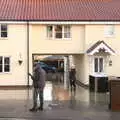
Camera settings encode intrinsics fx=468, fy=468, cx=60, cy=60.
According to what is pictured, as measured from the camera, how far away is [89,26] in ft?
124

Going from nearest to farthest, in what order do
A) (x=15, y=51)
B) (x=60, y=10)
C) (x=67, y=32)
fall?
(x=15, y=51) → (x=67, y=32) → (x=60, y=10)

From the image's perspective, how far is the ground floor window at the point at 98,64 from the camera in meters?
37.7

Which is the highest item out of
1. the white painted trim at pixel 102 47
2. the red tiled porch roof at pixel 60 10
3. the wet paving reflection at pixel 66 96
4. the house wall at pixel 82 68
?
the red tiled porch roof at pixel 60 10

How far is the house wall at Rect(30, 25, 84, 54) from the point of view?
37.8m

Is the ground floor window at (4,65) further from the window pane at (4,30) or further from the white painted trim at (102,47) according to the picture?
the white painted trim at (102,47)

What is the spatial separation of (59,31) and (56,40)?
3.04 ft

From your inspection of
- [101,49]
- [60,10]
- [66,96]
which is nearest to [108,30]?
[101,49]

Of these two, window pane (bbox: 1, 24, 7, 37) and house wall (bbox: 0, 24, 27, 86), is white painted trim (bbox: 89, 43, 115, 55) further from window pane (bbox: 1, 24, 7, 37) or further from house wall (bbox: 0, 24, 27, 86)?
window pane (bbox: 1, 24, 7, 37)

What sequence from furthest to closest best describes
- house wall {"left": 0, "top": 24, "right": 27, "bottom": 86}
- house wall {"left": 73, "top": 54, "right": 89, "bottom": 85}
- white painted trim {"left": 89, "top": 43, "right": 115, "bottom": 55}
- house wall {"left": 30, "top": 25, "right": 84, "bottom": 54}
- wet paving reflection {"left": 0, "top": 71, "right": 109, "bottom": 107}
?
house wall {"left": 30, "top": 25, "right": 84, "bottom": 54} → house wall {"left": 73, "top": 54, "right": 89, "bottom": 85} → house wall {"left": 0, "top": 24, "right": 27, "bottom": 86} → white painted trim {"left": 89, "top": 43, "right": 115, "bottom": 55} → wet paving reflection {"left": 0, "top": 71, "right": 109, "bottom": 107}

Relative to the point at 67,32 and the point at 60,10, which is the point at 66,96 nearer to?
the point at 67,32

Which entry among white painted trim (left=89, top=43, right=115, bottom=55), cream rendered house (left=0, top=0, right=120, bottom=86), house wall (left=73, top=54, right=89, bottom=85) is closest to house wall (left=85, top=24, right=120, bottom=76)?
cream rendered house (left=0, top=0, right=120, bottom=86)

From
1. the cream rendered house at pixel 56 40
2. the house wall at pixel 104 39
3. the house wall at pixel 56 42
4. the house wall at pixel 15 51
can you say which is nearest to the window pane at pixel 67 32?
the cream rendered house at pixel 56 40

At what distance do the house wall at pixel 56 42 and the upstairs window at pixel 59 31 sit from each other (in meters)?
0.39

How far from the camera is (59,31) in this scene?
127ft
